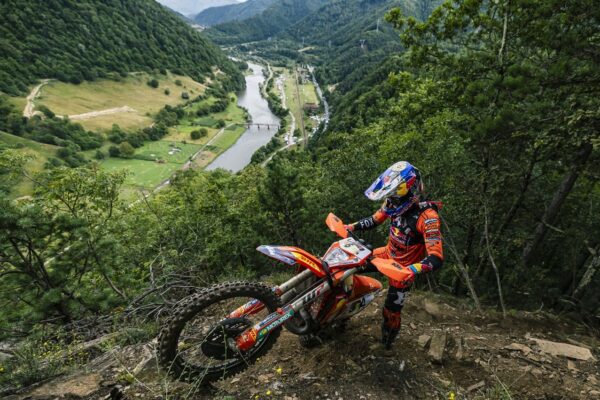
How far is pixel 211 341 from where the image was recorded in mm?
4074

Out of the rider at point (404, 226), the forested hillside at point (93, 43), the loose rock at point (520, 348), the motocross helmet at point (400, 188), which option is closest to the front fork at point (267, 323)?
the rider at point (404, 226)

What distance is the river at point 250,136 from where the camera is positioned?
325ft

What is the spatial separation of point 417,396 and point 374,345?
44.4 inches

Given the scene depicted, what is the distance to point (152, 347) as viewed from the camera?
17.6 feet

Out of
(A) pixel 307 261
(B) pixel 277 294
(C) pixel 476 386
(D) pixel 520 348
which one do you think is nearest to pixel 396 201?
(A) pixel 307 261

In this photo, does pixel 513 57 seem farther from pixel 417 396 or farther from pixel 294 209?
pixel 294 209

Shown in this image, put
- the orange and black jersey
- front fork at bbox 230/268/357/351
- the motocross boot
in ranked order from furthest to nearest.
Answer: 1. the motocross boot
2. the orange and black jersey
3. front fork at bbox 230/268/357/351

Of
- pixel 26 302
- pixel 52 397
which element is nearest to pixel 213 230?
pixel 26 302

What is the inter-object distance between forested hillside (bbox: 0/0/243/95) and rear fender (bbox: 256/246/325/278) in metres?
154

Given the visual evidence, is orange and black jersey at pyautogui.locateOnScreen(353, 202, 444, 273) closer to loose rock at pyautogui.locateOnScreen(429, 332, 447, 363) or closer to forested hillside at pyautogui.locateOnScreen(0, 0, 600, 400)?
loose rock at pyautogui.locateOnScreen(429, 332, 447, 363)

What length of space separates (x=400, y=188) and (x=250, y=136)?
118 meters

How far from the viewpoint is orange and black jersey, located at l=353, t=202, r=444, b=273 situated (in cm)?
455

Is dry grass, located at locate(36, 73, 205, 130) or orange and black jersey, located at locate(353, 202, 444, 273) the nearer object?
orange and black jersey, located at locate(353, 202, 444, 273)

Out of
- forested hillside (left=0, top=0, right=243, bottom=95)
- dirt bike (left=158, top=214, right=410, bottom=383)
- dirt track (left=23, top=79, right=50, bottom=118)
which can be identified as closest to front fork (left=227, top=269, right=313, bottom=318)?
dirt bike (left=158, top=214, right=410, bottom=383)
